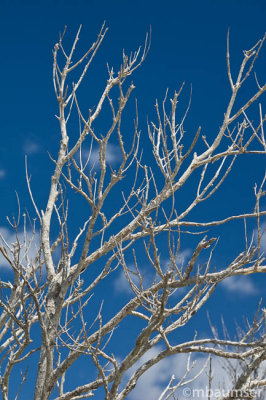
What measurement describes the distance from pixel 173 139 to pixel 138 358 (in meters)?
2.15

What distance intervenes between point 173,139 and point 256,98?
3.45ft

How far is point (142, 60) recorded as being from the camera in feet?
19.7

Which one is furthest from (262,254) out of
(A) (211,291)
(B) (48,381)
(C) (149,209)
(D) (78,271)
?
(B) (48,381)

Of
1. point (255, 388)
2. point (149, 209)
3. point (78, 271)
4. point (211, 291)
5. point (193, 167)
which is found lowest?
point (255, 388)

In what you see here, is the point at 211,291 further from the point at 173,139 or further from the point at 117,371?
the point at 173,139

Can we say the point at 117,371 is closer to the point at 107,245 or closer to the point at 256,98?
the point at 107,245

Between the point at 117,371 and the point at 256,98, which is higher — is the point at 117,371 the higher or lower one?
the lower one

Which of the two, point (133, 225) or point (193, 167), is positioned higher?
point (193, 167)

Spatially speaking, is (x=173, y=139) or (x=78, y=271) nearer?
(x=78, y=271)

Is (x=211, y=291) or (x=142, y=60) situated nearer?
(x=211, y=291)

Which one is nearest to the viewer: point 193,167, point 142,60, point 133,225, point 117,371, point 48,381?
point 117,371

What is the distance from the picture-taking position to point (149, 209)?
4730 millimetres

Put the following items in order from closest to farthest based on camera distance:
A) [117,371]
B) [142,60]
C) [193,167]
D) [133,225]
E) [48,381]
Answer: [117,371] → [48,381] → [133,225] → [193,167] → [142,60]

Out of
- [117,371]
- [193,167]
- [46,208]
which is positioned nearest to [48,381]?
[117,371]
